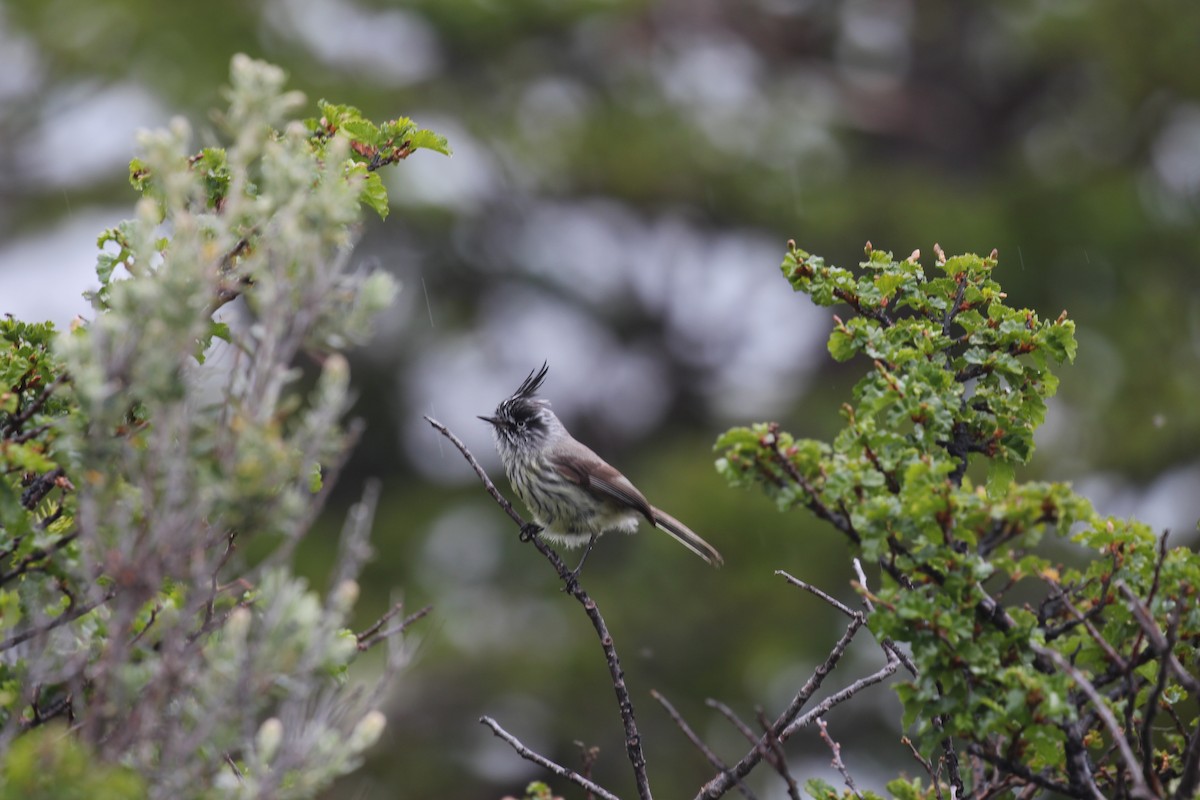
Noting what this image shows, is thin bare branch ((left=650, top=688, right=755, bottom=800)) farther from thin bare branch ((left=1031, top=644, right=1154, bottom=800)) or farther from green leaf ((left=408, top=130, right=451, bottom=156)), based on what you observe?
green leaf ((left=408, top=130, right=451, bottom=156))

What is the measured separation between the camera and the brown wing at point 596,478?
21.8 feet

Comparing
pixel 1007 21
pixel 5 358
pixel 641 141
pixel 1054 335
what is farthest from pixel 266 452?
pixel 1007 21

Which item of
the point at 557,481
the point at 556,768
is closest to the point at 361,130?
the point at 556,768

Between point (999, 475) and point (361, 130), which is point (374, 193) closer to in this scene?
point (361, 130)

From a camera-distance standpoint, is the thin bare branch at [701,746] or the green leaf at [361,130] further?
the green leaf at [361,130]

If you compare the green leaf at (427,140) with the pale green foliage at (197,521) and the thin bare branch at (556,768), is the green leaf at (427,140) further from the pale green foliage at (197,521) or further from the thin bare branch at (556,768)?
the thin bare branch at (556,768)

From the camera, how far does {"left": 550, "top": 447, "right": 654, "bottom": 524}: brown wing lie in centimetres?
664

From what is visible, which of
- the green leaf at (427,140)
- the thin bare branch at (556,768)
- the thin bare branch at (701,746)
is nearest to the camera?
the thin bare branch at (701,746)

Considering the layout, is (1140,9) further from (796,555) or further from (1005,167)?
(796,555)

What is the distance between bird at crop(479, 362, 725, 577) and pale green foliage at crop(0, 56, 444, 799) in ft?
11.9

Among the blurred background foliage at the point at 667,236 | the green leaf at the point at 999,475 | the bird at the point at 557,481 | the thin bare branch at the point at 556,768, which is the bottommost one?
the thin bare branch at the point at 556,768

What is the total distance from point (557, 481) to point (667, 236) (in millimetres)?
10823

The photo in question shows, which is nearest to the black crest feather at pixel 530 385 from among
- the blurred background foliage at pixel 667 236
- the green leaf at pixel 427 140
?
the green leaf at pixel 427 140

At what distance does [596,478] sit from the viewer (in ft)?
21.8
